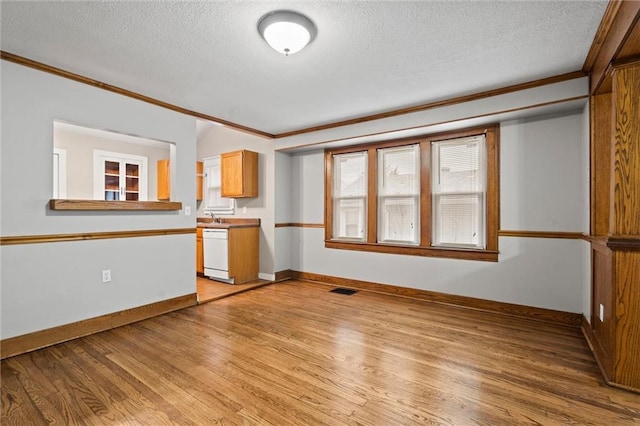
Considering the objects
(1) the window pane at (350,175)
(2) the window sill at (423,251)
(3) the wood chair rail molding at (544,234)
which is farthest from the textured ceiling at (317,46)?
(2) the window sill at (423,251)

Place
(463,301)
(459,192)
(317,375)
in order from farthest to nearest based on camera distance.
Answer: (459,192)
(463,301)
(317,375)

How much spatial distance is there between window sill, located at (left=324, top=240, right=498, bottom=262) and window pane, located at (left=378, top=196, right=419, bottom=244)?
0.14 metres

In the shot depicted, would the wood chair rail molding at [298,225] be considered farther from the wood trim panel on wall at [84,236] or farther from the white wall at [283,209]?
the wood trim panel on wall at [84,236]

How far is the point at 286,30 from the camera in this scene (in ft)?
6.81

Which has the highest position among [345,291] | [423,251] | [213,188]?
[213,188]

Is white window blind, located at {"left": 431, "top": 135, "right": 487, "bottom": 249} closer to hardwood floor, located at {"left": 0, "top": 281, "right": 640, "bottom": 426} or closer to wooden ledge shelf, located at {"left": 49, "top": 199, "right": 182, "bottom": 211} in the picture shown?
hardwood floor, located at {"left": 0, "top": 281, "right": 640, "bottom": 426}

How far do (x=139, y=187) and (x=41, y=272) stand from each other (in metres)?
4.48

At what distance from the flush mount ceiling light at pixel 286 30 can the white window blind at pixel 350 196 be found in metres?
2.71

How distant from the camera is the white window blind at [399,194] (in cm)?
433

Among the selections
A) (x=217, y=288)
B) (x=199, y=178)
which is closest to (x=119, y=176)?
(x=199, y=178)

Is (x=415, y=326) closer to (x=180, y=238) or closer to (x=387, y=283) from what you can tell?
(x=387, y=283)

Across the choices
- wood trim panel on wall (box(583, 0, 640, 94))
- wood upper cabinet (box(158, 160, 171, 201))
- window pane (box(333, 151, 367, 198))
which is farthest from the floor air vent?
wood upper cabinet (box(158, 160, 171, 201))

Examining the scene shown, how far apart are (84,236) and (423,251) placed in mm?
3778

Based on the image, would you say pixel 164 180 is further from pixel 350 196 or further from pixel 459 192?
pixel 459 192
